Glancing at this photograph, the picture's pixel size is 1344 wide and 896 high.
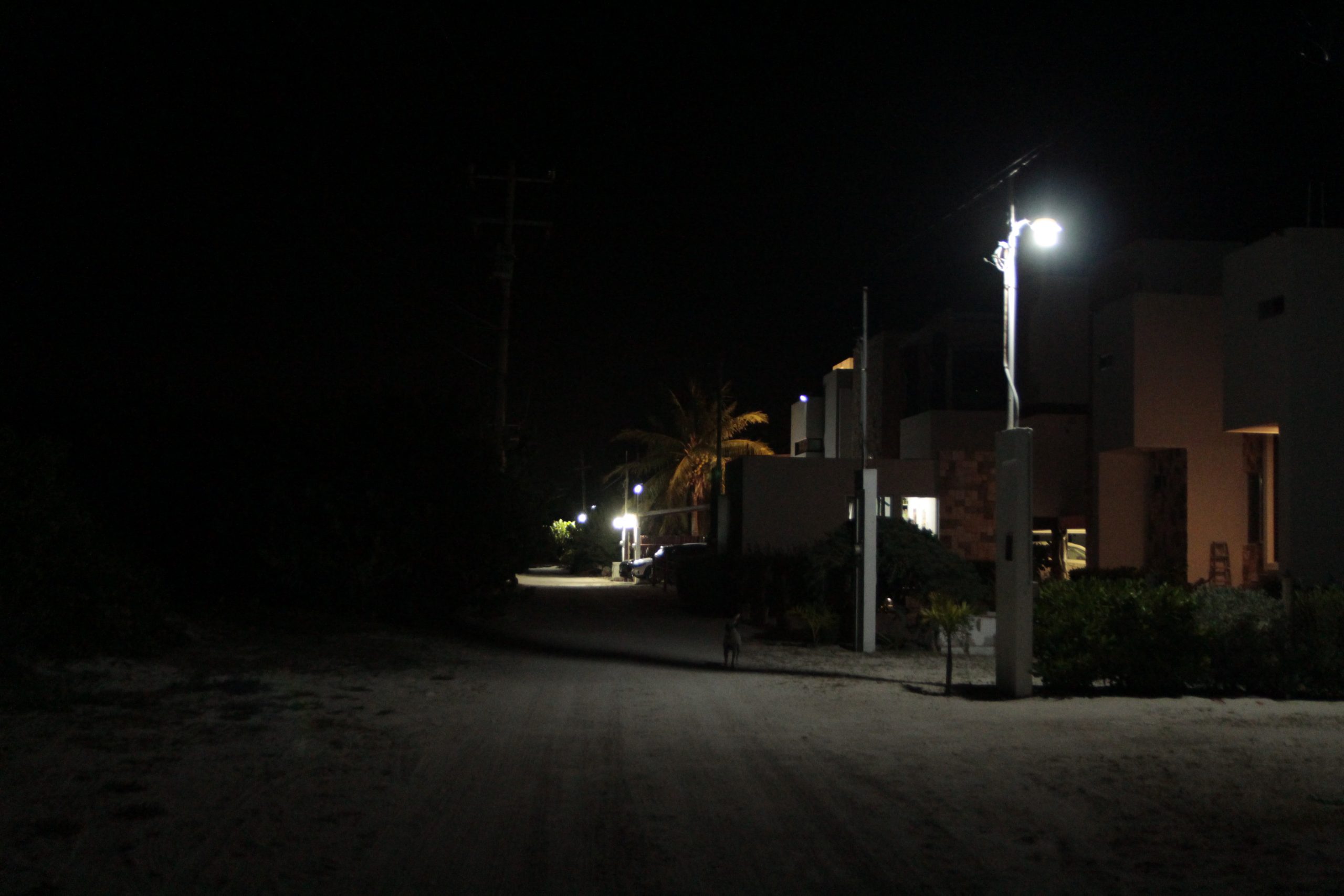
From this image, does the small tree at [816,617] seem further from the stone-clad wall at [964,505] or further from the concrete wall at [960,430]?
the concrete wall at [960,430]

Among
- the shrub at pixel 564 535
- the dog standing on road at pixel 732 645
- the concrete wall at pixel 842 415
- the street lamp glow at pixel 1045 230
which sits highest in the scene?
the concrete wall at pixel 842 415

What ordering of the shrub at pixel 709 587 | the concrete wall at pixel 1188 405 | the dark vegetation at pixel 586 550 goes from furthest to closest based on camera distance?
the dark vegetation at pixel 586 550
the shrub at pixel 709 587
the concrete wall at pixel 1188 405

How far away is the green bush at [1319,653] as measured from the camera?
45.2 feet

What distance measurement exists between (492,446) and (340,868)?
17.7m

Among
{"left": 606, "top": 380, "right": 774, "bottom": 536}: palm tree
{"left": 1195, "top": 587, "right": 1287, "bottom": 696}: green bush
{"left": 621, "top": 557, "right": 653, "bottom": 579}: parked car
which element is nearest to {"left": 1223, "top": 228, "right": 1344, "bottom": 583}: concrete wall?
{"left": 1195, "top": 587, "right": 1287, "bottom": 696}: green bush

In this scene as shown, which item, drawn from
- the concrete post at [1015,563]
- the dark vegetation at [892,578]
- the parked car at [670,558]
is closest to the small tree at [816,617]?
the dark vegetation at [892,578]

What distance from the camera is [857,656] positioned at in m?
19.6

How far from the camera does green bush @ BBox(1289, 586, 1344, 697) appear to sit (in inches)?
542

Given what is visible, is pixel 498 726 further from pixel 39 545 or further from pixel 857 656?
pixel 857 656

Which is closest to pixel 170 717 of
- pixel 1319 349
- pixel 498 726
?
pixel 498 726

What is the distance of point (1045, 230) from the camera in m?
13.4

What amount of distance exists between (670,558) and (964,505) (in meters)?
11.1

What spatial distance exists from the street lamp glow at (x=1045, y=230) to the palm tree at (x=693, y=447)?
131ft

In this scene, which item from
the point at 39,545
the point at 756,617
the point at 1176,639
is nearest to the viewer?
the point at 39,545
